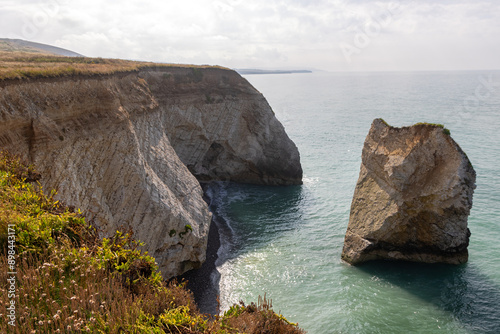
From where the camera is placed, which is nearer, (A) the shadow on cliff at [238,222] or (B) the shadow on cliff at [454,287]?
(B) the shadow on cliff at [454,287]

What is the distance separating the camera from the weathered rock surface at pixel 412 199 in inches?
871

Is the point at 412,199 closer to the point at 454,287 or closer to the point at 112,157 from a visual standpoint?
the point at 454,287

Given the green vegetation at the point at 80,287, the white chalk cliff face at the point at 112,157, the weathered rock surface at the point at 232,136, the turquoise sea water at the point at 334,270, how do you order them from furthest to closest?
the weathered rock surface at the point at 232,136 < the turquoise sea water at the point at 334,270 < the white chalk cliff face at the point at 112,157 < the green vegetation at the point at 80,287

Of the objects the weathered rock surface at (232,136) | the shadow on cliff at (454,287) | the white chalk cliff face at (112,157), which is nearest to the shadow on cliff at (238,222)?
the weathered rock surface at (232,136)

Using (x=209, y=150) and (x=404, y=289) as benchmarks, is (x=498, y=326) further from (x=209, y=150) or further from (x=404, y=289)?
(x=209, y=150)

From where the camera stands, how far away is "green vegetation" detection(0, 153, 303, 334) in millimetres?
6458

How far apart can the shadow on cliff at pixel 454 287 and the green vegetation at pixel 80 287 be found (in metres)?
15.8

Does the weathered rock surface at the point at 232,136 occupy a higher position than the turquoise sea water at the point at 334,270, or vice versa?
the weathered rock surface at the point at 232,136

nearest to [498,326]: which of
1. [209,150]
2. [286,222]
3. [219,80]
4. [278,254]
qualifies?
[278,254]

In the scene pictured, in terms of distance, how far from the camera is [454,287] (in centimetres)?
2169

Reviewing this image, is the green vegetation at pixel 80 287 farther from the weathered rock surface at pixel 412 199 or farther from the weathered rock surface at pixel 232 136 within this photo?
the weathered rock surface at pixel 232 136

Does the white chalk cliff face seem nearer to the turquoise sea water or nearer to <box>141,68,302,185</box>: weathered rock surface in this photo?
the turquoise sea water

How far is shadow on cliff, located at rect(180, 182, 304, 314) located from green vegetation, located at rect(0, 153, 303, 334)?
1299 centimetres

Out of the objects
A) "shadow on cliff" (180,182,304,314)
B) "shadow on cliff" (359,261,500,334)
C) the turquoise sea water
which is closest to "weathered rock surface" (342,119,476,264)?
"shadow on cliff" (359,261,500,334)
